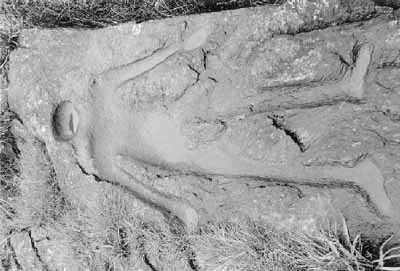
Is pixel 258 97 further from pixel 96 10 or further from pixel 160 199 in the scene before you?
pixel 96 10

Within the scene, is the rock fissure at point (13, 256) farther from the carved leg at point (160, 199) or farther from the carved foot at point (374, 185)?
the carved foot at point (374, 185)

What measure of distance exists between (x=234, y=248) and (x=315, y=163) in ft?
1.96

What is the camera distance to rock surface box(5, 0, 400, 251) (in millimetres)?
2146

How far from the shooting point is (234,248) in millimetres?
2359

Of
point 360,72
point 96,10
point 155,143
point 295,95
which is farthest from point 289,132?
point 96,10

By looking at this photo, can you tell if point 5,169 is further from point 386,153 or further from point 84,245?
point 386,153

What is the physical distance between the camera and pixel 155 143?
2.58 m

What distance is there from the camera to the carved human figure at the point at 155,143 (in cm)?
227

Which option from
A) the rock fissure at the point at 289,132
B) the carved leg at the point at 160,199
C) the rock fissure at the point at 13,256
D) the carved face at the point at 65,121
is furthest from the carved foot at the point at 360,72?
the rock fissure at the point at 13,256

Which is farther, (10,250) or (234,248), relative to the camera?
(10,250)

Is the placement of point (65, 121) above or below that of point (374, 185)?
above

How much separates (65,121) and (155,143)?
0.55m

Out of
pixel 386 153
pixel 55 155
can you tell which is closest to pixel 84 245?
pixel 55 155

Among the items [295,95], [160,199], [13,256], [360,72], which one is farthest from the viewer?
[13,256]
